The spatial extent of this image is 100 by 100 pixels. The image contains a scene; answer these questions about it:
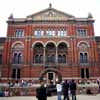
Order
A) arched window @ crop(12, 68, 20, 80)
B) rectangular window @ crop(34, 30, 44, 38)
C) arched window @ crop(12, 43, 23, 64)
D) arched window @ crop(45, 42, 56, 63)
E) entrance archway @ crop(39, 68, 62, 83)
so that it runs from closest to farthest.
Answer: entrance archway @ crop(39, 68, 62, 83) < arched window @ crop(12, 68, 20, 80) < arched window @ crop(12, 43, 23, 64) < arched window @ crop(45, 42, 56, 63) < rectangular window @ crop(34, 30, 44, 38)

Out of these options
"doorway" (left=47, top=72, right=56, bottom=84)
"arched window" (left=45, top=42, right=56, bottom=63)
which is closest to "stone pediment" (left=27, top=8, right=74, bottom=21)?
"arched window" (left=45, top=42, right=56, bottom=63)

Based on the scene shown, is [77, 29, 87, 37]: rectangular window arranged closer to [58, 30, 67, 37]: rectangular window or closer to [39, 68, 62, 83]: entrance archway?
[58, 30, 67, 37]: rectangular window

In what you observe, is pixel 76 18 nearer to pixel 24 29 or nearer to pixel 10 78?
pixel 24 29

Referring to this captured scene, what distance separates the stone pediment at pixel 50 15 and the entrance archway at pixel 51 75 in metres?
12.6

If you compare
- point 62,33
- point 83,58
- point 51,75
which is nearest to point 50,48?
point 62,33

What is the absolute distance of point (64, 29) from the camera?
33281mm

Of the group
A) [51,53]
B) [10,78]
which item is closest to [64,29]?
[51,53]

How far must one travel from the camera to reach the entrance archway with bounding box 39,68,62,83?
30.9 metres

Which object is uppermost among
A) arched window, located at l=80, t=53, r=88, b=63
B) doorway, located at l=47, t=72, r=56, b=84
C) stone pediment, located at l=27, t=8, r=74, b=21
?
stone pediment, located at l=27, t=8, r=74, b=21

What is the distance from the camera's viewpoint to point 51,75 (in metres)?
32.2

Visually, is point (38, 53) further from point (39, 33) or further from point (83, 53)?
point (83, 53)

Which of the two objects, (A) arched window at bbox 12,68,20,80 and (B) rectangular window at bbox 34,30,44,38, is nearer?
(A) arched window at bbox 12,68,20,80

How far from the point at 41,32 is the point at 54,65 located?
28.4ft

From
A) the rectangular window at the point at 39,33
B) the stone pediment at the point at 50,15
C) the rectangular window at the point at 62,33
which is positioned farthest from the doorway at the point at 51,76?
the stone pediment at the point at 50,15
